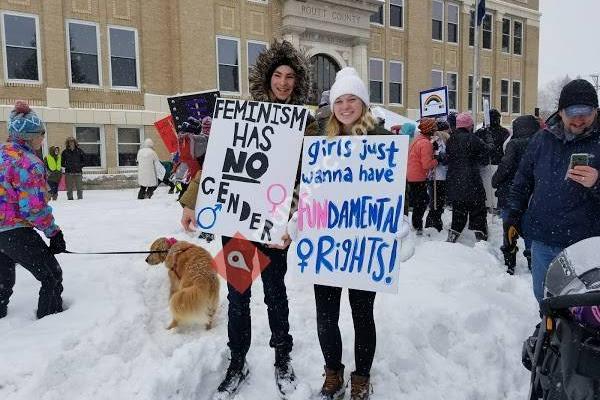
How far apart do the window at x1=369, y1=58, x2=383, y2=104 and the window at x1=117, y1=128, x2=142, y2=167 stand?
11.1m

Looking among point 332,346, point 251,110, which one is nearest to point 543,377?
point 332,346

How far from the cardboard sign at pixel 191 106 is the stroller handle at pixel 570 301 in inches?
215

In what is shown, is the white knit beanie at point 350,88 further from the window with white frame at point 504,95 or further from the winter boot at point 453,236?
the window with white frame at point 504,95

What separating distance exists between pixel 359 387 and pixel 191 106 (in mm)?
4928

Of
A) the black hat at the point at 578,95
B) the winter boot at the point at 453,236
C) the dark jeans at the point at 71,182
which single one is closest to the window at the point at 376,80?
the dark jeans at the point at 71,182

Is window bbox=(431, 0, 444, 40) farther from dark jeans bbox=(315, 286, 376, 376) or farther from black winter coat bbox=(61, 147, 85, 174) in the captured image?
dark jeans bbox=(315, 286, 376, 376)

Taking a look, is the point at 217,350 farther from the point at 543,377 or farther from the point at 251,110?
the point at 543,377

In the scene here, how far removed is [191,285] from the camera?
4.03m

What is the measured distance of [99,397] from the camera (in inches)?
119

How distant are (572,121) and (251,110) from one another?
2.03 m

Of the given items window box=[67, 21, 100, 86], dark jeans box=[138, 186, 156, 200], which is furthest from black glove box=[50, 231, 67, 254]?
window box=[67, 21, 100, 86]

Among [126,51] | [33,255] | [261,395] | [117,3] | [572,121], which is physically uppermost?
[117,3]

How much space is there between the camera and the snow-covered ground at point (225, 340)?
3.13m

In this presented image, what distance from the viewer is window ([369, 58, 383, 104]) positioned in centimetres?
2214
